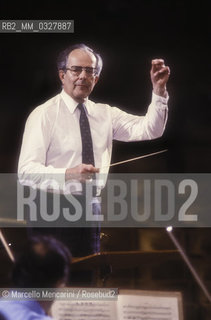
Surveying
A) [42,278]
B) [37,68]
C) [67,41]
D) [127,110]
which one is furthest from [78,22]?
[42,278]

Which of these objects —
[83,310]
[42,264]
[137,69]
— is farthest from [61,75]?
[83,310]

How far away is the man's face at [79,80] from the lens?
2.74 m

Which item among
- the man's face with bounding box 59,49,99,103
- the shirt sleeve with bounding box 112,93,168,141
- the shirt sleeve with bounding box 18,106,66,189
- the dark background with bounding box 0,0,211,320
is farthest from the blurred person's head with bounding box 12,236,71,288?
the man's face with bounding box 59,49,99,103

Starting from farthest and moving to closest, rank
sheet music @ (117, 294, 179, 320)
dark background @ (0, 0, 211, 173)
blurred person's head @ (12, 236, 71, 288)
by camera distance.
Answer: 1. dark background @ (0, 0, 211, 173)
2. sheet music @ (117, 294, 179, 320)
3. blurred person's head @ (12, 236, 71, 288)

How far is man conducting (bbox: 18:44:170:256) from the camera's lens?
2.60 meters

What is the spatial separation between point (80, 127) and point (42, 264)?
0.89 meters

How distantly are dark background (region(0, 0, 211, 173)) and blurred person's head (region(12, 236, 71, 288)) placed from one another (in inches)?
23.9

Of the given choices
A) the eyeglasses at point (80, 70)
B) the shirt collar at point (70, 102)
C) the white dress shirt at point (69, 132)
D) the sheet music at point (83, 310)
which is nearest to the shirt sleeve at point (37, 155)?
the white dress shirt at point (69, 132)

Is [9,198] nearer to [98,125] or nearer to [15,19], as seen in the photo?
[98,125]

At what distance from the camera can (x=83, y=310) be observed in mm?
2346

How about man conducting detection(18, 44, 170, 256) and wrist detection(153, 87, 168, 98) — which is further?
wrist detection(153, 87, 168, 98)

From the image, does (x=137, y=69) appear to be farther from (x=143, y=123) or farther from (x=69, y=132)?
(x=69, y=132)

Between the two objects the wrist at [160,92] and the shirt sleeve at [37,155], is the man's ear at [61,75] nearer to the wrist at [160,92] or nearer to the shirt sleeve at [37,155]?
the shirt sleeve at [37,155]

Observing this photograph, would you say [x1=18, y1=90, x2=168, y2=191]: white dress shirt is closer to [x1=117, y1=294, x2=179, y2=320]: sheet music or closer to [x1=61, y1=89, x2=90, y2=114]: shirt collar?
[x1=61, y1=89, x2=90, y2=114]: shirt collar
